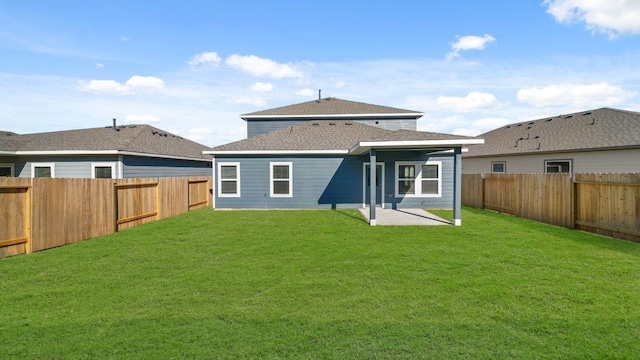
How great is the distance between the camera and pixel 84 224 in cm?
866

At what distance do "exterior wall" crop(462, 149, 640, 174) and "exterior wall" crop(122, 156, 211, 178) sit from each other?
19.8 meters

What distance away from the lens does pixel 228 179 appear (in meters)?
15.0

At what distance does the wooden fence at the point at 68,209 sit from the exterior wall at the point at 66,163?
16.4 ft

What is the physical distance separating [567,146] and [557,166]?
1194mm

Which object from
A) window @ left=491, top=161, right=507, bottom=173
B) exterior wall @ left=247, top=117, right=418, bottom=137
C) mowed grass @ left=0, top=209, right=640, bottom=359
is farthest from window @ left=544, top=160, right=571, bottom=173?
mowed grass @ left=0, top=209, right=640, bottom=359

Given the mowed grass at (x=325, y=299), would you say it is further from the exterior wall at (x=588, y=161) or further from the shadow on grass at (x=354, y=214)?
the exterior wall at (x=588, y=161)

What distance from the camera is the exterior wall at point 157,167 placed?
1508 cm

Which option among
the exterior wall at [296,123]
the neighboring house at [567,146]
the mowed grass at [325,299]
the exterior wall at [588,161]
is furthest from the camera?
the exterior wall at [296,123]

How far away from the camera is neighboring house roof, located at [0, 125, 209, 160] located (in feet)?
47.6

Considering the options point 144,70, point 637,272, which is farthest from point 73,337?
point 144,70

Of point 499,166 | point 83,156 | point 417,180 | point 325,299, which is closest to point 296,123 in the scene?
point 417,180

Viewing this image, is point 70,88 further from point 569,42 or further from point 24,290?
point 569,42

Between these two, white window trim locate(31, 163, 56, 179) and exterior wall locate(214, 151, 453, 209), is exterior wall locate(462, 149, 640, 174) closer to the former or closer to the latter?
exterior wall locate(214, 151, 453, 209)

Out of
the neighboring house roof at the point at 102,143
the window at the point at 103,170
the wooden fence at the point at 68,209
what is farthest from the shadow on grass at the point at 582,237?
the window at the point at 103,170
